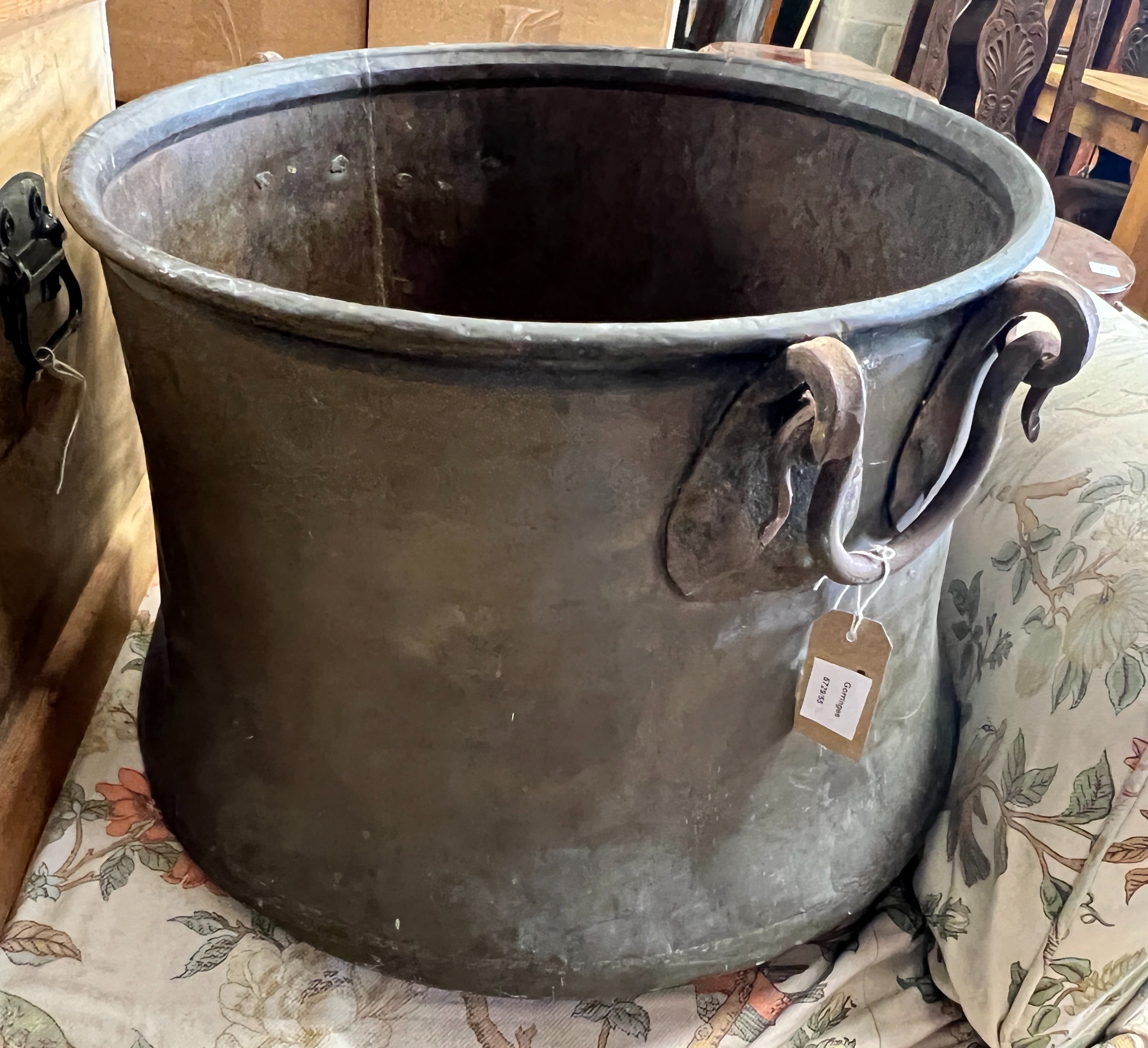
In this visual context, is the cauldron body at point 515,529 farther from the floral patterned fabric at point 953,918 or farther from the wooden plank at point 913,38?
the wooden plank at point 913,38

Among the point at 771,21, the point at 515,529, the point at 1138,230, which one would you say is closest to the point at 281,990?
the point at 515,529

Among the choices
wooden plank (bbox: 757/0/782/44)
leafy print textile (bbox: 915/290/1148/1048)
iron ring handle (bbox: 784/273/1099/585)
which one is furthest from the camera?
wooden plank (bbox: 757/0/782/44)

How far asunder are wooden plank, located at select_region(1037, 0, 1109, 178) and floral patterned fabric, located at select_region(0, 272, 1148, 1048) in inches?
77.8

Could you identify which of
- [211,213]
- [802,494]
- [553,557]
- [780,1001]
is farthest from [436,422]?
[780,1001]

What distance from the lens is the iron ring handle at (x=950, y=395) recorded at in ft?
1.62

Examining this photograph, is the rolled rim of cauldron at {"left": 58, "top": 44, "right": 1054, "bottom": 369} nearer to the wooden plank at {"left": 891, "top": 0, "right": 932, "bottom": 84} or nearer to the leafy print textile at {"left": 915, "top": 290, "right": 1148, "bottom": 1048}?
the leafy print textile at {"left": 915, "top": 290, "right": 1148, "bottom": 1048}

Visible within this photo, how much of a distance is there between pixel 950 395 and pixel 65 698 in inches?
31.4

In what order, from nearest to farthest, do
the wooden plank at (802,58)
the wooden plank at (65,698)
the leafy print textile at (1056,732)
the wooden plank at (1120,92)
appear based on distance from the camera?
the leafy print textile at (1056,732) < the wooden plank at (65,698) < the wooden plank at (802,58) < the wooden plank at (1120,92)

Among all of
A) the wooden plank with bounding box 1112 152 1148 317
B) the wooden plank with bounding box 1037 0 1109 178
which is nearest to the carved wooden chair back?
the wooden plank with bounding box 1037 0 1109 178

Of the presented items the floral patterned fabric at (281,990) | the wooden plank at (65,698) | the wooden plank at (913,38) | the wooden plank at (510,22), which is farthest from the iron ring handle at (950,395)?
the wooden plank at (913,38)

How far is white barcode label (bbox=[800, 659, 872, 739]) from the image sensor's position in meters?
0.67

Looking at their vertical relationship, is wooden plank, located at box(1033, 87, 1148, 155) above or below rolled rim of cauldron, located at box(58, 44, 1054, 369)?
below

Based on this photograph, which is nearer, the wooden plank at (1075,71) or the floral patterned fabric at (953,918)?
the floral patterned fabric at (953,918)

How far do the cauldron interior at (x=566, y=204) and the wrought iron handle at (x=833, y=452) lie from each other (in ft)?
0.67
